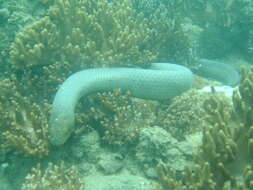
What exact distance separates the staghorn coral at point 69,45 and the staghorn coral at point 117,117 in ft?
2.91

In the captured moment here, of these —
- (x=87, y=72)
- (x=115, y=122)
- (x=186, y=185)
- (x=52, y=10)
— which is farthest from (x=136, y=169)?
(x=52, y=10)

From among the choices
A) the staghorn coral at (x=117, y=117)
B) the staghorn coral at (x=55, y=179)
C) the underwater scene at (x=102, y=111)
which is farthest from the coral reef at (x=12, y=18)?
the staghorn coral at (x=55, y=179)

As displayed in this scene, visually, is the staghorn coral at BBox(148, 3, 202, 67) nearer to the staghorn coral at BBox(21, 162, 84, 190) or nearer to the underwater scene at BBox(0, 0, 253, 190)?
the underwater scene at BBox(0, 0, 253, 190)

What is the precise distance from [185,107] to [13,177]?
323 cm

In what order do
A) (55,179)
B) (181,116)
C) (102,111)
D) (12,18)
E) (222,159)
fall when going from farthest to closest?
(12,18) → (181,116) → (102,111) → (55,179) → (222,159)

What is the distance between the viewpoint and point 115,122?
5051mm

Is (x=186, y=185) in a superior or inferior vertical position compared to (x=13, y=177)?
superior

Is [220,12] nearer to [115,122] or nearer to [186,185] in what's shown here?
[115,122]

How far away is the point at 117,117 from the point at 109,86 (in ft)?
2.66

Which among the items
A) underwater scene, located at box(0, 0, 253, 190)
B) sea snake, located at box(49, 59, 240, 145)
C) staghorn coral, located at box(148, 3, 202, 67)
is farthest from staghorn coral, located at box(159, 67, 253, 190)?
staghorn coral, located at box(148, 3, 202, 67)

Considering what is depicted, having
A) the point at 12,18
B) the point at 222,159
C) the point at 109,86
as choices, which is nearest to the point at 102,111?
the point at 109,86

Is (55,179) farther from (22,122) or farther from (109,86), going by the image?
(109,86)

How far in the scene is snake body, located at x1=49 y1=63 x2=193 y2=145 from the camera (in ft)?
16.5

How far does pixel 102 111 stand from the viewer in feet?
17.4
